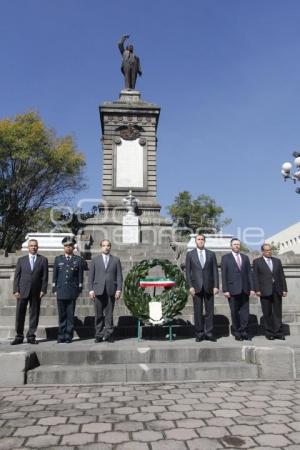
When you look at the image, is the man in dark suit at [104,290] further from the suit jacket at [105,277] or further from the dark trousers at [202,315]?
the dark trousers at [202,315]

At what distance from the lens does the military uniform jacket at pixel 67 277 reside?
7.70 metres

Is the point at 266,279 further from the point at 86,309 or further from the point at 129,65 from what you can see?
the point at 129,65

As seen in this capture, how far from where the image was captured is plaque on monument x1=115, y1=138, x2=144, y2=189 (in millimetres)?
20328

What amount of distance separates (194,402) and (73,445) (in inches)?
70.3

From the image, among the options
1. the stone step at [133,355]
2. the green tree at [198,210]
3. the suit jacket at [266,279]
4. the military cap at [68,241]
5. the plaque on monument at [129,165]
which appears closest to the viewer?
the stone step at [133,355]

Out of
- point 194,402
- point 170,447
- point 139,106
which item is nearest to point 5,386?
point 194,402

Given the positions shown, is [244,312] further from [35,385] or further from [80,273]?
[35,385]

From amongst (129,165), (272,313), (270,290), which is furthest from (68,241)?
(129,165)

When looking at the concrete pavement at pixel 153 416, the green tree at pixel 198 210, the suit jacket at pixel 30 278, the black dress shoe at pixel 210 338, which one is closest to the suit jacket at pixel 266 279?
the black dress shoe at pixel 210 338

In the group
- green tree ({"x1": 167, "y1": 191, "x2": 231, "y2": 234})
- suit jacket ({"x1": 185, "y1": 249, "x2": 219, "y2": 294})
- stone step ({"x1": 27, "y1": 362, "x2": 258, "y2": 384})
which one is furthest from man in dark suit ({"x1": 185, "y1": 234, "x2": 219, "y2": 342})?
green tree ({"x1": 167, "y1": 191, "x2": 231, "y2": 234})

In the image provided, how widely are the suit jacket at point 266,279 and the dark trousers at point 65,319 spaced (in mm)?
3673

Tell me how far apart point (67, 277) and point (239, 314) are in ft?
11.2

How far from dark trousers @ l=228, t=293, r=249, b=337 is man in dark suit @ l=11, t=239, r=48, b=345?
371 cm

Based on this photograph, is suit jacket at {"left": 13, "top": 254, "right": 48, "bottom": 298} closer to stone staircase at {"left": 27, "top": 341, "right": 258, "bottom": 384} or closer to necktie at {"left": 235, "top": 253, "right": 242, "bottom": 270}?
stone staircase at {"left": 27, "top": 341, "right": 258, "bottom": 384}
